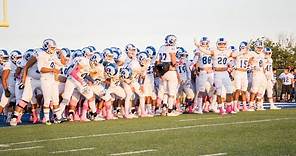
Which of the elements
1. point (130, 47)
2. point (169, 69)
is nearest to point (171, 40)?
point (169, 69)

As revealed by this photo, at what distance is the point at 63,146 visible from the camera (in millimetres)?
9891

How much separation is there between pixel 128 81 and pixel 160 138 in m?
6.38

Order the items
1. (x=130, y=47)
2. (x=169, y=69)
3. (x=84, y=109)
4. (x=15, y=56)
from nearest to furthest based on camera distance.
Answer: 1. (x=84, y=109)
2. (x=15, y=56)
3. (x=169, y=69)
4. (x=130, y=47)

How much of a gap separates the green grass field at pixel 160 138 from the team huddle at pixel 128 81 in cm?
153

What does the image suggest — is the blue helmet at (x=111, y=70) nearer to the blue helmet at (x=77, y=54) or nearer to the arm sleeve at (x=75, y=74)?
the blue helmet at (x=77, y=54)

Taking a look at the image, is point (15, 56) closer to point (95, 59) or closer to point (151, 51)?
point (95, 59)

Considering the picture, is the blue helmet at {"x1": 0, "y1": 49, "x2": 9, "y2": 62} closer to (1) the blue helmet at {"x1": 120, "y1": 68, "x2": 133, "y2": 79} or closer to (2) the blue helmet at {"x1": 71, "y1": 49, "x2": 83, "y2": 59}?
(2) the blue helmet at {"x1": 71, "y1": 49, "x2": 83, "y2": 59}

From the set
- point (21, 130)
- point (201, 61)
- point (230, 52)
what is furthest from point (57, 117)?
point (230, 52)

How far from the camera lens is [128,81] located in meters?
16.8

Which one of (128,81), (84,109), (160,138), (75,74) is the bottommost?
(160,138)

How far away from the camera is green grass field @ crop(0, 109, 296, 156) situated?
29.1 ft

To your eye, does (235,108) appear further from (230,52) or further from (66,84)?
(66,84)

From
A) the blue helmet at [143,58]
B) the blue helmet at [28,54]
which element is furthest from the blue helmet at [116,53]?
the blue helmet at [28,54]

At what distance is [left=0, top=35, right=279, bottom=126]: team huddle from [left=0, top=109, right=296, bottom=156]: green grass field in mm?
1530
